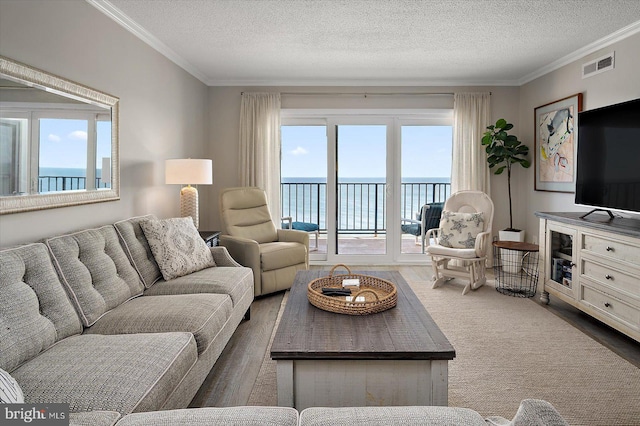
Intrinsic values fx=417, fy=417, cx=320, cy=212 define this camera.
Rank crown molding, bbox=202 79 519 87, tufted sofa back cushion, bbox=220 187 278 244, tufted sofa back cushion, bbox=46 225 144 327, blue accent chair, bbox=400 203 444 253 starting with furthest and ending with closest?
blue accent chair, bbox=400 203 444 253, crown molding, bbox=202 79 519 87, tufted sofa back cushion, bbox=220 187 278 244, tufted sofa back cushion, bbox=46 225 144 327

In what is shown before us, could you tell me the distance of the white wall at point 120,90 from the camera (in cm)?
230

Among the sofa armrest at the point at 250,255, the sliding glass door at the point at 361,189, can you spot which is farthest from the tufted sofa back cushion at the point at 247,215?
the sliding glass door at the point at 361,189

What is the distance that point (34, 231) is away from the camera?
2.40 m

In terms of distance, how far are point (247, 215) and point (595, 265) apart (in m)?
3.33

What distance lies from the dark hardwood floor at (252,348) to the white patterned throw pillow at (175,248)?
0.64 meters

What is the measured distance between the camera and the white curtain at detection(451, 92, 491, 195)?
5.43 m

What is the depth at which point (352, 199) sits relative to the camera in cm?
579

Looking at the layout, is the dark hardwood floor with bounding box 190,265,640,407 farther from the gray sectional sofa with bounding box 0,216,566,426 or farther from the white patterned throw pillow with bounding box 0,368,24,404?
the white patterned throw pillow with bounding box 0,368,24,404

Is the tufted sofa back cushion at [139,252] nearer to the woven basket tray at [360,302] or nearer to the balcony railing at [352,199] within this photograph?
the woven basket tray at [360,302]

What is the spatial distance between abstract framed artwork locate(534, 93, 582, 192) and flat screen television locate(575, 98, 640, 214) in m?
0.67

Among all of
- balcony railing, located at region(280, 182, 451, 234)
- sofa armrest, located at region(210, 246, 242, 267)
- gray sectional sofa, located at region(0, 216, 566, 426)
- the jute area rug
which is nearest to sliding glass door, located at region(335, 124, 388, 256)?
balcony railing, located at region(280, 182, 451, 234)

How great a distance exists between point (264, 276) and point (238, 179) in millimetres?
1814

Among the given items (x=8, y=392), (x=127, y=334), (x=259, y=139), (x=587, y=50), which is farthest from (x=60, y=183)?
(x=587, y=50)

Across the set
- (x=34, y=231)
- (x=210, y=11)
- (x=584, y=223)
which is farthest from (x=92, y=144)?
(x=584, y=223)
